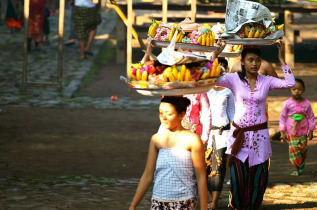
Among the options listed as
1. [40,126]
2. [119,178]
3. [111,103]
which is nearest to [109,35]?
[111,103]

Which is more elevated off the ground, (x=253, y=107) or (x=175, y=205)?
(x=253, y=107)

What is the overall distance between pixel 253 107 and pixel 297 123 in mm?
3649

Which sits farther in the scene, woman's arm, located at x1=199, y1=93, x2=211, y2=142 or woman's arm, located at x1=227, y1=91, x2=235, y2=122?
woman's arm, located at x1=227, y1=91, x2=235, y2=122

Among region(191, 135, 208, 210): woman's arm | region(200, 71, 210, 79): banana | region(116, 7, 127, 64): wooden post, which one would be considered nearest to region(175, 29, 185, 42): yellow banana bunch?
region(200, 71, 210, 79): banana

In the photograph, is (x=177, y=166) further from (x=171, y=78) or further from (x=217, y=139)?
(x=217, y=139)

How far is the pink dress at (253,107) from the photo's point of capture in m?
6.39

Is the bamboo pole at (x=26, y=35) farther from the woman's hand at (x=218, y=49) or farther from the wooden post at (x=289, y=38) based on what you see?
the woman's hand at (x=218, y=49)

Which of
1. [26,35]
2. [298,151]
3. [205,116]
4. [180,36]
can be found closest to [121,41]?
[26,35]

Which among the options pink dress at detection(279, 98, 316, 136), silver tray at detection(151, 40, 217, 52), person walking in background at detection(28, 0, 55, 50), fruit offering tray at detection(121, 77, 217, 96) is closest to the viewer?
fruit offering tray at detection(121, 77, 217, 96)

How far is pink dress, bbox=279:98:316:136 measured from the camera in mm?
9883

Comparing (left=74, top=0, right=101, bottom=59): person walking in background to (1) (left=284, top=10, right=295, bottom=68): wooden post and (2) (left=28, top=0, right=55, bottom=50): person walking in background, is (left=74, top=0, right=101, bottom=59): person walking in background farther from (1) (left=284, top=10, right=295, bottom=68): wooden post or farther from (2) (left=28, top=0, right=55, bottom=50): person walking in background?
(1) (left=284, top=10, right=295, bottom=68): wooden post

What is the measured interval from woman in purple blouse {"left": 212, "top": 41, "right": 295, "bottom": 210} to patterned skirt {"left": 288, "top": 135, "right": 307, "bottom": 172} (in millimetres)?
3344

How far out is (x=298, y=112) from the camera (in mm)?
9867

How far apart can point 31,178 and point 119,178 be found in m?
1.10
